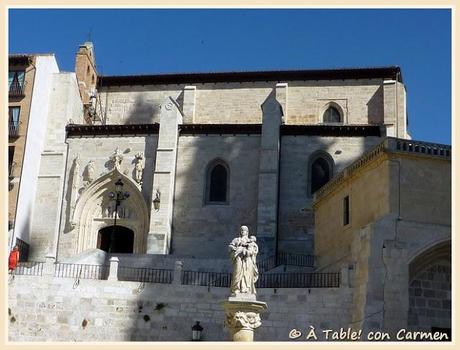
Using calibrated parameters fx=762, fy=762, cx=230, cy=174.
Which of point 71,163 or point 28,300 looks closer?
point 28,300

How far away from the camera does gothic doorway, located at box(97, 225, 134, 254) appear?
106 ft

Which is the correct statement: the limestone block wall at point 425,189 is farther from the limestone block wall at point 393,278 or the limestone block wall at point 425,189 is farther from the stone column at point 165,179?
the stone column at point 165,179

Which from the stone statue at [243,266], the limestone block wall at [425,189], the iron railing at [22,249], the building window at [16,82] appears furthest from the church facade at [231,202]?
the stone statue at [243,266]

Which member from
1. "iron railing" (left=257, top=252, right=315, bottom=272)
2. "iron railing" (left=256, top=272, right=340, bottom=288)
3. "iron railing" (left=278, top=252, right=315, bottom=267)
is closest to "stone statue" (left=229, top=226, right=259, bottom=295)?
"iron railing" (left=256, top=272, right=340, bottom=288)

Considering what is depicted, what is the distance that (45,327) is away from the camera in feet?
67.6

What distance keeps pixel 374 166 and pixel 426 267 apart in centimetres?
296

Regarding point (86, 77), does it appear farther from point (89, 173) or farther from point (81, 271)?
point (81, 271)

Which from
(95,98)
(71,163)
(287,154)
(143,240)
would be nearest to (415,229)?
(287,154)

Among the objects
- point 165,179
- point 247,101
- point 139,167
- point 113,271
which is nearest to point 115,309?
A: point 113,271

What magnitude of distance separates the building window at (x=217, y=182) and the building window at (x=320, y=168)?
3.55m

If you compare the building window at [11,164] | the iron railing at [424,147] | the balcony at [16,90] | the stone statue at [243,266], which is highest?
the balcony at [16,90]

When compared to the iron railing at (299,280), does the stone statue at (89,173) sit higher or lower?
higher

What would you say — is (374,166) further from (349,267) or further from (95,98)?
(95,98)

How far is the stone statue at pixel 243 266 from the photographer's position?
48.8 feet
